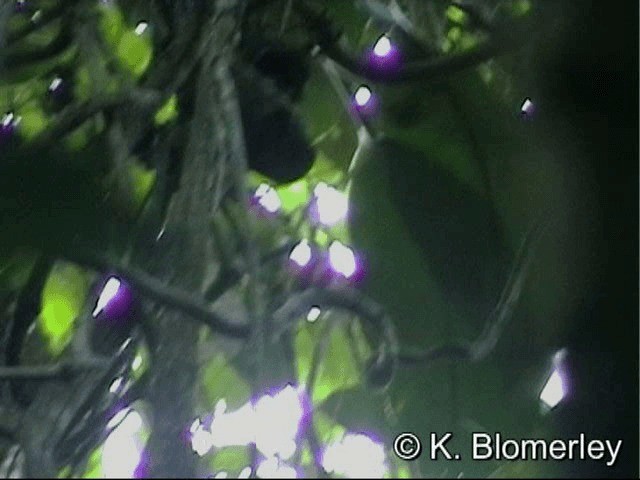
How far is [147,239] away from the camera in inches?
21.6

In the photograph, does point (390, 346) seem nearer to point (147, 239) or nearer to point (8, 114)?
point (147, 239)

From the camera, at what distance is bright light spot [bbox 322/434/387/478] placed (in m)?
0.49

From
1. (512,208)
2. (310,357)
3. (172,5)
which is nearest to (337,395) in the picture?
(310,357)

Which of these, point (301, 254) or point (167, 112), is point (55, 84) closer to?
point (167, 112)

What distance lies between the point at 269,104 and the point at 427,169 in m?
0.09

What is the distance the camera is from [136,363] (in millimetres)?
522

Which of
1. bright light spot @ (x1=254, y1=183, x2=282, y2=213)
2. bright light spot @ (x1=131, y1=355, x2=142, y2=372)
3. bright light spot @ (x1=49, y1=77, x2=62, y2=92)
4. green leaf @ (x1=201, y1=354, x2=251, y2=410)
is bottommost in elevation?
bright light spot @ (x1=131, y1=355, x2=142, y2=372)

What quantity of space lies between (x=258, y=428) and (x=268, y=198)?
115 mm

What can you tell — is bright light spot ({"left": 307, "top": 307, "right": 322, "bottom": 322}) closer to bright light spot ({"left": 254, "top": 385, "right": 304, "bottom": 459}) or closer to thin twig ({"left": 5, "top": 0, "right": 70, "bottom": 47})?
bright light spot ({"left": 254, "top": 385, "right": 304, "bottom": 459})

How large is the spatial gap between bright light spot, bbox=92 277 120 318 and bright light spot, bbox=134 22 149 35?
0.15 meters

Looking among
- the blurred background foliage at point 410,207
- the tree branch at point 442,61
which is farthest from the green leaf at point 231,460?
the tree branch at point 442,61

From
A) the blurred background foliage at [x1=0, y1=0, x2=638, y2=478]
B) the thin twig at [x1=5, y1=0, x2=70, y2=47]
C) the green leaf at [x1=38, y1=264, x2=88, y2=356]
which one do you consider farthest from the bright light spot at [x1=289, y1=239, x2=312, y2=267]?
the thin twig at [x1=5, y1=0, x2=70, y2=47]

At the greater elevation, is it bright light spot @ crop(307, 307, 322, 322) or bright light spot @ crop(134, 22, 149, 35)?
bright light spot @ crop(134, 22, 149, 35)

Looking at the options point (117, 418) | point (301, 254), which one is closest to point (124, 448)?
point (117, 418)
